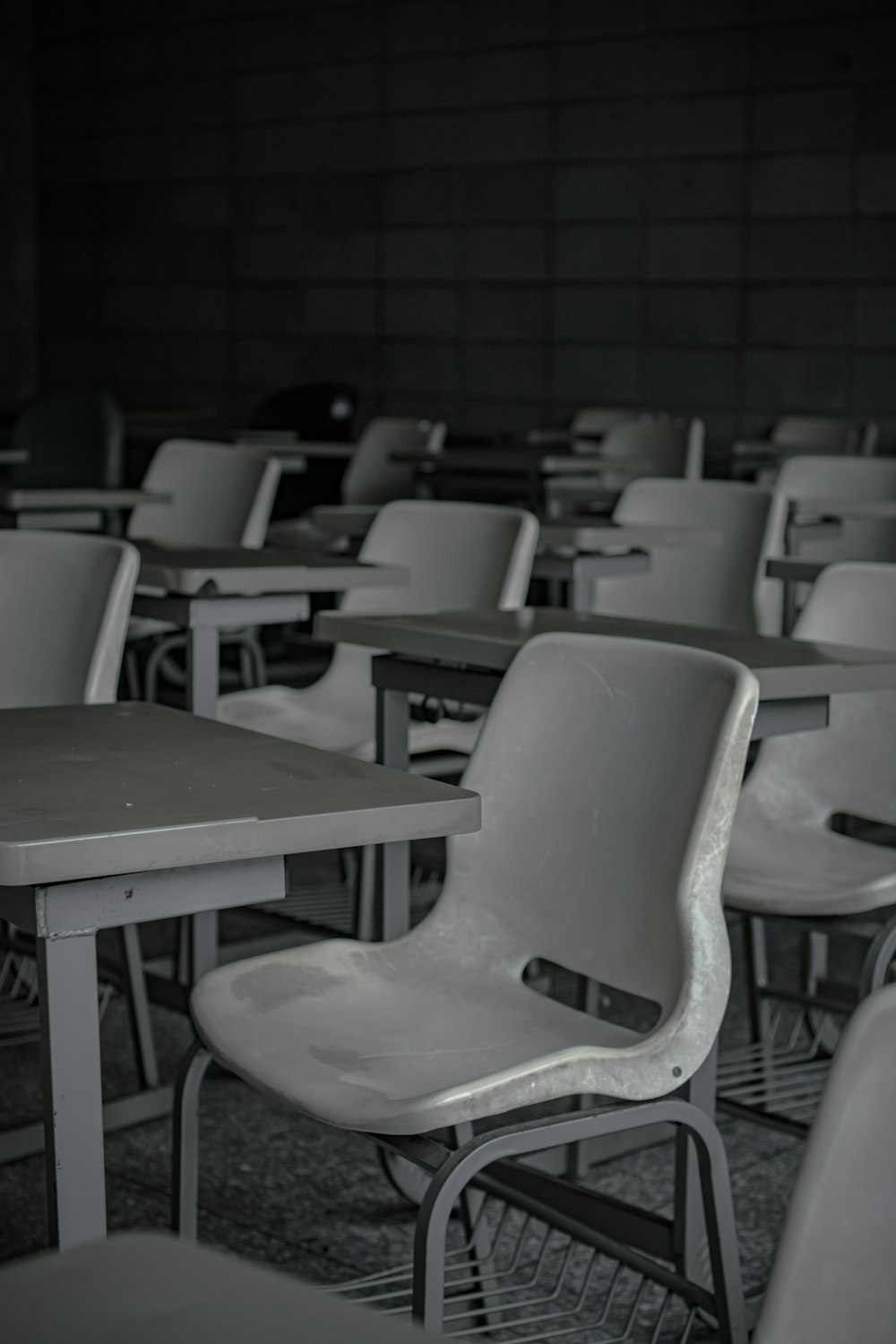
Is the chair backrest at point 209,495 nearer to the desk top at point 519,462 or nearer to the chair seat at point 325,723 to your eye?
the chair seat at point 325,723

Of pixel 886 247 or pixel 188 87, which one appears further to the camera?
pixel 188 87

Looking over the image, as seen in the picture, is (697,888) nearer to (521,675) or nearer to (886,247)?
(521,675)

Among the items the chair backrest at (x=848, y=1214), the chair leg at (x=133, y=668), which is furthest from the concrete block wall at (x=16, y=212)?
the chair backrest at (x=848, y=1214)

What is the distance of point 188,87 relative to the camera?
472 inches

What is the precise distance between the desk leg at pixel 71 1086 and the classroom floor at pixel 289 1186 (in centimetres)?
80

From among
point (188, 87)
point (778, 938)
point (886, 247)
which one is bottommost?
point (778, 938)

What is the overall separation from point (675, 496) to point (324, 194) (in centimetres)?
753

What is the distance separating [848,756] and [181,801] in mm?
1373

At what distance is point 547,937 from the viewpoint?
193cm

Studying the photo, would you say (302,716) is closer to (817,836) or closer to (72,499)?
(817,836)

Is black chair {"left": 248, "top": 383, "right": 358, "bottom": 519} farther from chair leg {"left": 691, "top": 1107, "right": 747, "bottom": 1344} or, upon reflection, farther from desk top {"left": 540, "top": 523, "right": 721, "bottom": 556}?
chair leg {"left": 691, "top": 1107, "right": 747, "bottom": 1344}

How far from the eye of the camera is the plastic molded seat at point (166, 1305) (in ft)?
1.98

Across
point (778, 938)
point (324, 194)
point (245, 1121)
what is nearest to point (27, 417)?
point (778, 938)

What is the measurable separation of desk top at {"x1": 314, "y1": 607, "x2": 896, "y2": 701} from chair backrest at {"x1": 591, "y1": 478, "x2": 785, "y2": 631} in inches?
55.5
